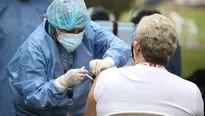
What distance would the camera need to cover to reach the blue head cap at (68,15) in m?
3.20

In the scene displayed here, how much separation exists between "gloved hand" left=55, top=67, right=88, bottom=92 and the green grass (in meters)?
5.15

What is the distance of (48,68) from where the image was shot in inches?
126

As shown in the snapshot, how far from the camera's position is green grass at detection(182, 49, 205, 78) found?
836 cm

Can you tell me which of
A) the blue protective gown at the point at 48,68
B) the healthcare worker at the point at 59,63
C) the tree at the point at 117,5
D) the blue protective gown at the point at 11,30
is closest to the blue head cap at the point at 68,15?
the healthcare worker at the point at 59,63

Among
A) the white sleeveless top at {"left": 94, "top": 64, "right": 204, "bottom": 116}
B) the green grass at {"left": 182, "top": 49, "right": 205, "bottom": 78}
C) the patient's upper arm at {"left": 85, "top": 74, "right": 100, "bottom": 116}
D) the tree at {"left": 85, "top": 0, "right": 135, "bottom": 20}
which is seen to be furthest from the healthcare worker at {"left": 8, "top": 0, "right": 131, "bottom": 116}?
the tree at {"left": 85, "top": 0, "right": 135, "bottom": 20}

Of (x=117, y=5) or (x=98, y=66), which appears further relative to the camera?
(x=117, y=5)

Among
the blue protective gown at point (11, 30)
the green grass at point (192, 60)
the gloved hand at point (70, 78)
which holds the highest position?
the gloved hand at point (70, 78)

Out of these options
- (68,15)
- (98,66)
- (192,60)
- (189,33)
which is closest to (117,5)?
(189,33)

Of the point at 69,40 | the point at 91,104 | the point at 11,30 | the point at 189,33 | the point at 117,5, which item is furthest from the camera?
the point at 117,5

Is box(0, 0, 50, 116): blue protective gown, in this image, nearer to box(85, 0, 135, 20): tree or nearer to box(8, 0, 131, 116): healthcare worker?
box(8, 0, 131, 116): healthcare worker

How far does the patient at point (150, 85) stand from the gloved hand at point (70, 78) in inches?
6.5

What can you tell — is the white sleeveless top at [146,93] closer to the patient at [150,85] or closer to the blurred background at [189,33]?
the patient at [150,85]

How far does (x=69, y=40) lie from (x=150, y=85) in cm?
60

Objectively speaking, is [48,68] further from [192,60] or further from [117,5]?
[117,5]
